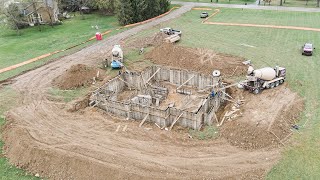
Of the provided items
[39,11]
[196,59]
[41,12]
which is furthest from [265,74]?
[39,11]

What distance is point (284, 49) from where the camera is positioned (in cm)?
3753

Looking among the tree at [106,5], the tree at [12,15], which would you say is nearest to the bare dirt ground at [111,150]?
the tree at [12,15]

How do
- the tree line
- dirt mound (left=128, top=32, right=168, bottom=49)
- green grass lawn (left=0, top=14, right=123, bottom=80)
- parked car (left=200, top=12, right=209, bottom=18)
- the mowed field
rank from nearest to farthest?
the mowed field
green grass lawn (left=0, top=14, right=123, bottom=80)
dirt mound (left=128, top=32, right=168, bottom=49)
the tree line
parked car (left=200, top=12, right=209, bottom=18)

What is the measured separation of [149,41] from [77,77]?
1386 cm

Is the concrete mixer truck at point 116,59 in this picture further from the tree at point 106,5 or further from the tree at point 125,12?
the tree at point 106,5

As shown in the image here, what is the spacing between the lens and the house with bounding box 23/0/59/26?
5273 cm

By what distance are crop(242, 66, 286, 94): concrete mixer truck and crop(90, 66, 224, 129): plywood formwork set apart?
→ 2624mm

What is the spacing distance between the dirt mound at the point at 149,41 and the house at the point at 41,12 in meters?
20.5

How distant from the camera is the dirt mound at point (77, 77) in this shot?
30078 millimetres

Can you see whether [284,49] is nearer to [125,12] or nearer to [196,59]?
[196,59]

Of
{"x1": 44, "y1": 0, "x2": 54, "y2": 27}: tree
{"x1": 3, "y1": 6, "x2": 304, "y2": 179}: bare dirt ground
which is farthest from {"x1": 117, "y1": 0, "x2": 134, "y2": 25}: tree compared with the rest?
{"x1": 3, "y1": 6, "x2": 304, "y2": 179}: bare dirt ground

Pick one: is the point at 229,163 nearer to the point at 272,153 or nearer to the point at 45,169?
the point at 272,153

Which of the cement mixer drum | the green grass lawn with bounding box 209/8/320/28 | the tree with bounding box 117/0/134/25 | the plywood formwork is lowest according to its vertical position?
the plywood formwork

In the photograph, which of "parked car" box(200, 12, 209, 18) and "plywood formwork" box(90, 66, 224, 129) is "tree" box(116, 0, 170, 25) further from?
"plywood formwork" box(90, 66, 224, 129)
